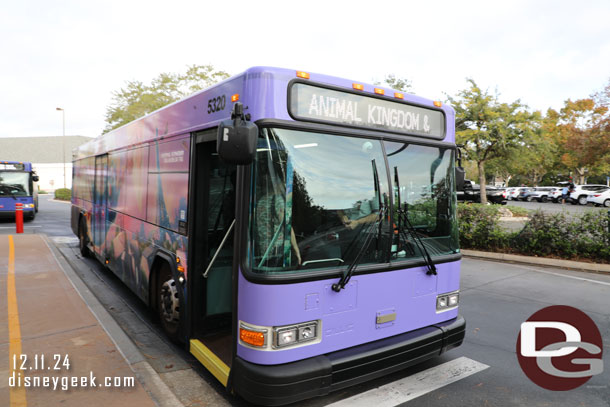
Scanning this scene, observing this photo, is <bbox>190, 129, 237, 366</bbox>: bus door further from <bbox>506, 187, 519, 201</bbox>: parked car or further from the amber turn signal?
<bbox>506, 187, 519, 201</bbox>: parked car

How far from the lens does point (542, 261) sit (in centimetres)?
989

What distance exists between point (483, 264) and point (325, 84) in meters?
8.22

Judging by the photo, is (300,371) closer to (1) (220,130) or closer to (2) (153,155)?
Answer: (1) (220,130)

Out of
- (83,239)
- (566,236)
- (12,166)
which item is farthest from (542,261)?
(12,166)

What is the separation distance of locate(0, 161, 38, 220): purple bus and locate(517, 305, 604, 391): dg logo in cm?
2036

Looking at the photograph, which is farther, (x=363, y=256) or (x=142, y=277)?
(x=142, y=277)

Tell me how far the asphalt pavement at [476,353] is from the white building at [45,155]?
7240cm

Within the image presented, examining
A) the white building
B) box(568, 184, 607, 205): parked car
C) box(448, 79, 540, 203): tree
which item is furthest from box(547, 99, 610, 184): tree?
the white building

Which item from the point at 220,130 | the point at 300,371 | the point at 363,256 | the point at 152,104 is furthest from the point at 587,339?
the point at 152,104

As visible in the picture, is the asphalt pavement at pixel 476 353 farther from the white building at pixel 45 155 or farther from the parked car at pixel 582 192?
the white building at pixel 45 155

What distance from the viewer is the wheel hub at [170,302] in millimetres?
4562

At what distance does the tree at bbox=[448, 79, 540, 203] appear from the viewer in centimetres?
1986

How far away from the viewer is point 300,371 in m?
3.05

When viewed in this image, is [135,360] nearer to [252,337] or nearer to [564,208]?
[252,337]
